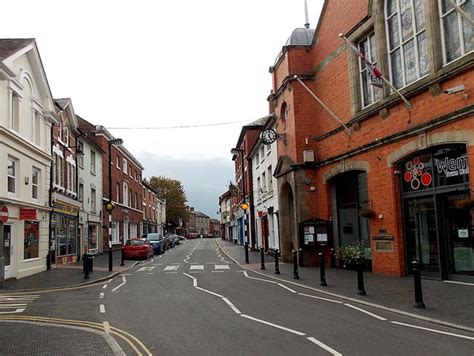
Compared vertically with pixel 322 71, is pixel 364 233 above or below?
below

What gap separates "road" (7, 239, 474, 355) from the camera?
7.05m

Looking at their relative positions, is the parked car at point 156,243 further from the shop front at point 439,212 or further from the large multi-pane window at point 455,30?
the large multi-pane window at point 455,30

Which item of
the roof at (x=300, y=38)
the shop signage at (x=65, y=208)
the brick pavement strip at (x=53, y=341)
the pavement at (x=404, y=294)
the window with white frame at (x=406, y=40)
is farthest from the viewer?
the shop signage at (x=65, y=208)

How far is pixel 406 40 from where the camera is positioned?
15.9 meters

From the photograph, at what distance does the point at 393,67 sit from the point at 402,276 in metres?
7.31

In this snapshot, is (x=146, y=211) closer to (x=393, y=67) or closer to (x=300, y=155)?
(x=300, y=155)

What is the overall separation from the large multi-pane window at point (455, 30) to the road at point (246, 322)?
7.84 metres

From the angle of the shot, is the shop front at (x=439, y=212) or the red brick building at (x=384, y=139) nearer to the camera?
the shop front at (x=439, y=212)

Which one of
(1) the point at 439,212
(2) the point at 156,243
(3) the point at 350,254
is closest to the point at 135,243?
(2) the point at 156,243

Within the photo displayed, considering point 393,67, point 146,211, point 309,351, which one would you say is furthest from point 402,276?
point 146,211

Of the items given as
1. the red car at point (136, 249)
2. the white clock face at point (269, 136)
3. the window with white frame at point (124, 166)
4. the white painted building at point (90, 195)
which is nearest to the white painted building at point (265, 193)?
the white clock face at point (269, 136)

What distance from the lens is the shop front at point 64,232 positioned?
79.9 ft

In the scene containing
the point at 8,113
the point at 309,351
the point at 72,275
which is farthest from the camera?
the point at 72,275

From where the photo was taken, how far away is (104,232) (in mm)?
37531
